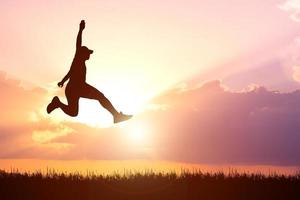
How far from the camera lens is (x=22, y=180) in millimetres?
20734

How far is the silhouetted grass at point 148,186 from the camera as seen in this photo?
61.4ft

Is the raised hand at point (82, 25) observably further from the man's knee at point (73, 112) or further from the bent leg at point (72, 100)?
the man's knee at point (73, 112)

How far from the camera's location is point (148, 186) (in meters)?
19.5

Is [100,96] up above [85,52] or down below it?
below

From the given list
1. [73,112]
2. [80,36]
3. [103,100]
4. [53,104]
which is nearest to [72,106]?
[73,112]

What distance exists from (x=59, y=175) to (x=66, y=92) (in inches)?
267

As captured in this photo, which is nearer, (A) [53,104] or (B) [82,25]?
(B) [82,25]

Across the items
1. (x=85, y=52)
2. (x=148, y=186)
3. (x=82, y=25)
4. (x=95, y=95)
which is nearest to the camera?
(x=82, y=25)

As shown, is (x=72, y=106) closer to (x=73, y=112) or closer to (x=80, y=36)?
(x=73, y=112)

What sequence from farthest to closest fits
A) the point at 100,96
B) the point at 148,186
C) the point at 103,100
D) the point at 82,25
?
1. the point at 148,186
2. the point at 103,100
3. the point at 100,96
4. the point at 82,25

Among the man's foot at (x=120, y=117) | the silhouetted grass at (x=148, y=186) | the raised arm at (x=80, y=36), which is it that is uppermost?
the raised arm at (x=80, y=36)

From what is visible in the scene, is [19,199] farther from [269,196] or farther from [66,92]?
[269,196]

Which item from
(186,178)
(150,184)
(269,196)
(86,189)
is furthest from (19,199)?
(269,196)

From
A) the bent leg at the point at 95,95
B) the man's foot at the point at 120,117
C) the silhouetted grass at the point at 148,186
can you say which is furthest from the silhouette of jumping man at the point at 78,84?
the silhouetted grass at the point at 148,186
